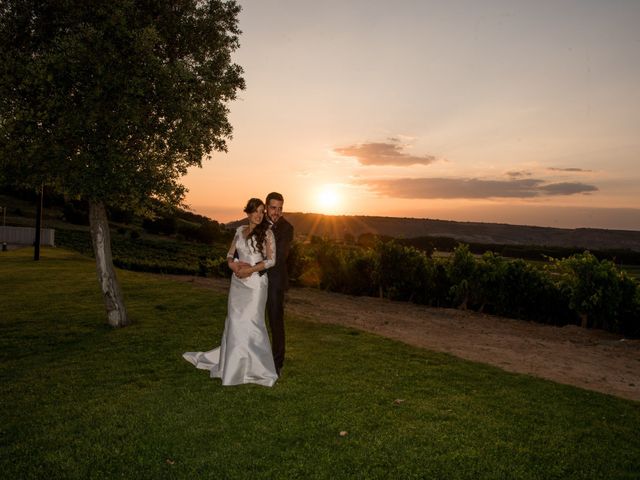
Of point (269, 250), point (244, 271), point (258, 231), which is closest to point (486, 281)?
point (269, 250)

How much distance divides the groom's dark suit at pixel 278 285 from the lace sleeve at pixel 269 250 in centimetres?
23

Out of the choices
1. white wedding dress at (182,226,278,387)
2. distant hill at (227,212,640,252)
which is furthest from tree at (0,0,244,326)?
distant hill at (227,212,640,252)

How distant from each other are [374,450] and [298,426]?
1.18m

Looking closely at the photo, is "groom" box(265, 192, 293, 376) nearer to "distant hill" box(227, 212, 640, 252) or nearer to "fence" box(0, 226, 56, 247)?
"fence" box(0, 226, 56, 247)

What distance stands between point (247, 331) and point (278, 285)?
1.05 metres

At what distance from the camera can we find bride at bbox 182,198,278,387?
8.44 meters

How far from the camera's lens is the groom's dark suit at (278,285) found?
29.3 feet

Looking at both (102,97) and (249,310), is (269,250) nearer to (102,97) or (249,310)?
(249,310)

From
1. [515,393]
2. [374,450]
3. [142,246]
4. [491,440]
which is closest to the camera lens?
[374,450]

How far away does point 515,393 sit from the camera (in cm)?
827

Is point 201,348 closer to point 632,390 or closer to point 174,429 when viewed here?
point 174,429

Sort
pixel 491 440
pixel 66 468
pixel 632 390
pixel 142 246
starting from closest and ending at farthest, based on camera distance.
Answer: pixel 66 468, pixel 491 440, pixel 632 390, pixel 142 246

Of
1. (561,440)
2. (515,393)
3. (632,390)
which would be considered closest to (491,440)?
(561,440)

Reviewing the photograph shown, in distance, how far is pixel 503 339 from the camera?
14156mm
